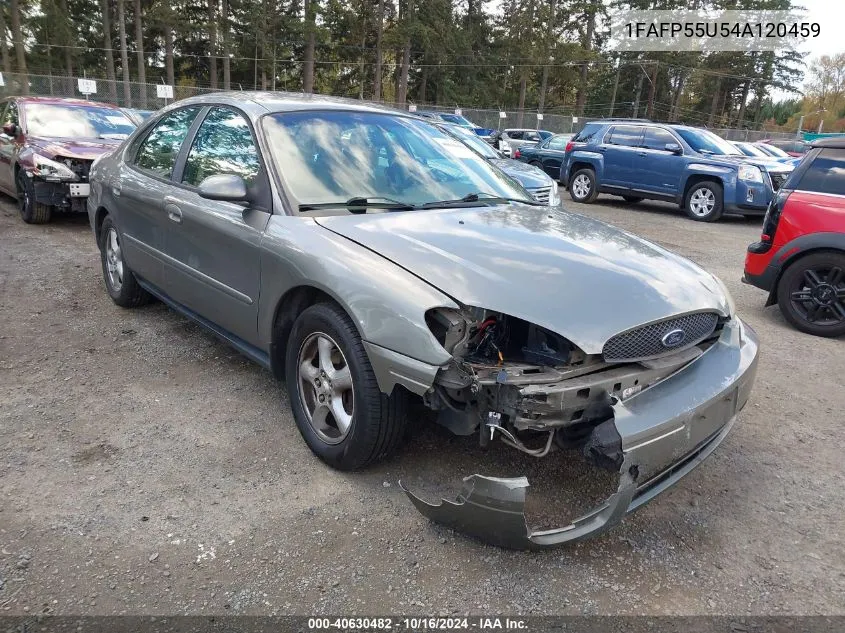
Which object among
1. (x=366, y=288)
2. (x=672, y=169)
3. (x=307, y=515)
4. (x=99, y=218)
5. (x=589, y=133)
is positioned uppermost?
(x=589, y=133)

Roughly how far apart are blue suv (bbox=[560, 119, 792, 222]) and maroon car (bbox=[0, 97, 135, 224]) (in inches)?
364

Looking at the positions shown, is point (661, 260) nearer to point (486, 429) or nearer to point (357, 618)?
point (486, 429)

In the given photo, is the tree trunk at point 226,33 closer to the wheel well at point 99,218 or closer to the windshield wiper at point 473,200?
the wheel well at point 99,218

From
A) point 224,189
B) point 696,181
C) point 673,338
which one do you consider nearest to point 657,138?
point 696,181

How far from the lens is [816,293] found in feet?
17.0

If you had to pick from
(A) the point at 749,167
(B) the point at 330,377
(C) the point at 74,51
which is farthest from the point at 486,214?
(C) the point at 74,51

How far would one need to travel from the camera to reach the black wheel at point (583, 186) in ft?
44.5

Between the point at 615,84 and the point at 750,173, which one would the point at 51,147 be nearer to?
the point at 750,173

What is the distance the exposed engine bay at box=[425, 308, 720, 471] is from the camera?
220 centimetres

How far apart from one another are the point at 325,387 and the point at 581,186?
12.2 meters

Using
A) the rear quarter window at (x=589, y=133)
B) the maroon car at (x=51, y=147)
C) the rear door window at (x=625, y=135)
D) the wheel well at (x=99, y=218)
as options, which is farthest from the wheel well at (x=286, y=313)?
the rear quarter window at (x=589, y=133)

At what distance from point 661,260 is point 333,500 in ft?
6.25

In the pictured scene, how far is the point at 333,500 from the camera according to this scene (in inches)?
106

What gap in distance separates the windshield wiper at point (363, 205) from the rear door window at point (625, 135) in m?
10.9
